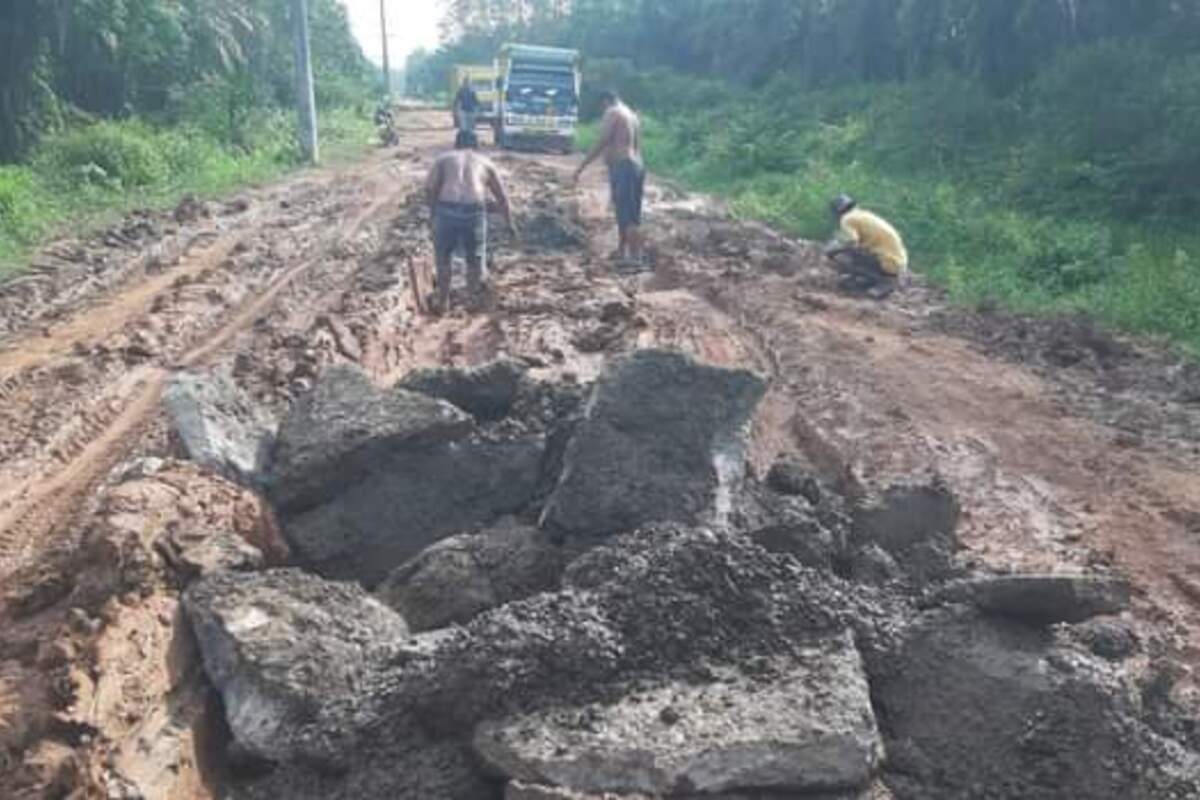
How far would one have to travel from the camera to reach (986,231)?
44.2ft

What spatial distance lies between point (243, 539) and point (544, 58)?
25.2 m

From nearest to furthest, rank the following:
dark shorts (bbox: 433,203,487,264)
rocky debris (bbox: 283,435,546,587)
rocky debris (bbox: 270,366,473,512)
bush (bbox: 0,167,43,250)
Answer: rocky debris (bbox: 283,435,546,587) < rocky debris (bbox: 270,366,473,512) < dark shorts (bbox: 433,203,487,264) < bush (bbox: 0,167,43,250)

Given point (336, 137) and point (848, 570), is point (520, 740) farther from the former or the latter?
point (336, 137)

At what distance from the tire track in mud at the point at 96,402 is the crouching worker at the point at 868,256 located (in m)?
5.20

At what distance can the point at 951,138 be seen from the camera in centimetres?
1906

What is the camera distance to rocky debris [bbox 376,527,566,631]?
4.33m

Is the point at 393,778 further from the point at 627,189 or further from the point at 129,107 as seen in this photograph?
the point at 129,107

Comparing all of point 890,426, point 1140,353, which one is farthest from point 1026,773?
point 1140,353

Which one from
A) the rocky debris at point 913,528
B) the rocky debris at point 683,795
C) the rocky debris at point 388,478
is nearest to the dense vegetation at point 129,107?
the rocky debris at point 388,478

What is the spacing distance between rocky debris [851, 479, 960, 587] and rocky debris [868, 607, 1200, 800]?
0.84 m

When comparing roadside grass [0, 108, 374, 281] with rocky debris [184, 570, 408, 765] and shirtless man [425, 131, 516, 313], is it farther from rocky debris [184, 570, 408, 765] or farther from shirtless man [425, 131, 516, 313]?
rocky debris [184, 570, 408, 765]

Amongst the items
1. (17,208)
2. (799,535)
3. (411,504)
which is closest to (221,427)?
(411,504)

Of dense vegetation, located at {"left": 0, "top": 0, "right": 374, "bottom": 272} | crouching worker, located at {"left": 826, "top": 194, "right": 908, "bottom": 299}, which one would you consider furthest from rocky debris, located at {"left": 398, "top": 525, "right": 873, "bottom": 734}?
dense vegetation, located at {"left": 0, "top": 0, "right": 374, "bottom": 272}

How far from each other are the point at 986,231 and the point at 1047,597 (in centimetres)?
1040
